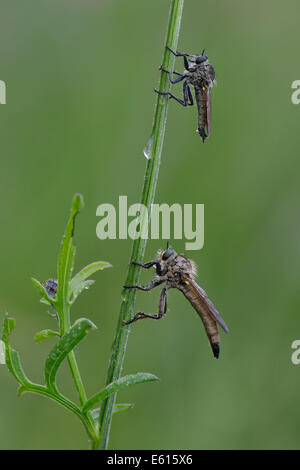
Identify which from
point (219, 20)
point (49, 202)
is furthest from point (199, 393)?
point (219, 20)

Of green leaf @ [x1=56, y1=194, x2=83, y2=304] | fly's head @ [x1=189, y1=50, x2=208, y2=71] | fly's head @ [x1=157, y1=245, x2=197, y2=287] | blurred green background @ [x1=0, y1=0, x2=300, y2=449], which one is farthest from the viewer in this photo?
blurred green background @ [x1=0, y1=0, x2=300, y2=449]

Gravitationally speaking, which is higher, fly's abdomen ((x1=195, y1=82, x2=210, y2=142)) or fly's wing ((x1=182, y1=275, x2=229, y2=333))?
fly's abdomen ((x1=195, y1=82, x2=210, y2=142))

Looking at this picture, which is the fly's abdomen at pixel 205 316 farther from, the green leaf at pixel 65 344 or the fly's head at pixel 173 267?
the green leaf at pixel 65 344

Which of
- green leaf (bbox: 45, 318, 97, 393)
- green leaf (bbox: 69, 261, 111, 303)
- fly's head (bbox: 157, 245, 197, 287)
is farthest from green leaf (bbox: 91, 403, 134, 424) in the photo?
fly's head (bbox: 157, 245, 197, 287)

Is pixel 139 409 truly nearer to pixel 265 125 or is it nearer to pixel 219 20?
pixel 265 125

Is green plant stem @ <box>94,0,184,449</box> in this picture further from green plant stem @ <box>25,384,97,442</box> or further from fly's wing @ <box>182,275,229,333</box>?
fly's wing @ <box>182,275,229,333</box>

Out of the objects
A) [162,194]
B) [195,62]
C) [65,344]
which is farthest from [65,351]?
[162,194]

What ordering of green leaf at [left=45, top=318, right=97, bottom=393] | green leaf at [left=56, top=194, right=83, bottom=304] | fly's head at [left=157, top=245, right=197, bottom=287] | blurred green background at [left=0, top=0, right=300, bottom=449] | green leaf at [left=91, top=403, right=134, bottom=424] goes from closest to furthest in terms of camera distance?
1. green leaf at [left=45, top=318, right=97, bottom=393]
2. green leaf at [left=56, top=194, right=83, bottom=304]
3. green leaf at [left=91, top=403, right=134, bottom=424]
4. fly's head at [left=157, top=245, right=197, bottom=287]
5. blurred green background at [left=0, top=0, right=300, bottom=449]
